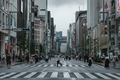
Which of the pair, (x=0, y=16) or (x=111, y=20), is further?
(x=111, y=20)

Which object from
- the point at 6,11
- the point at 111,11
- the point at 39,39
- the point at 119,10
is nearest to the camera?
the point at 6,11

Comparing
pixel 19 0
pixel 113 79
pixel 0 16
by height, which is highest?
pixel 19 0

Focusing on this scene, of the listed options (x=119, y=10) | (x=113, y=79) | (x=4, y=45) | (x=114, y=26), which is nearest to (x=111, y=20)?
(x=114, y=26)

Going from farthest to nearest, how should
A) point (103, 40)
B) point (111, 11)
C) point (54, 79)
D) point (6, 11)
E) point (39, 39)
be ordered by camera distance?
point (39, 39) → point (103, 40) → point (111, 11) → point (6, 11) → point (54, 79)

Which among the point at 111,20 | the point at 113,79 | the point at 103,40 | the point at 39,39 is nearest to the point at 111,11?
the point at 111,20

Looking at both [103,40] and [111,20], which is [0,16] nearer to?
[111,20]

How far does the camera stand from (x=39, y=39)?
199 meters

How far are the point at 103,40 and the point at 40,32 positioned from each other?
97.8 meters

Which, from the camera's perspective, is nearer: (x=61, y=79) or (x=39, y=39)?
(x=61, y=79)

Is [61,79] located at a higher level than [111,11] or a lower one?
lower

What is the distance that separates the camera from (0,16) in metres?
59.2

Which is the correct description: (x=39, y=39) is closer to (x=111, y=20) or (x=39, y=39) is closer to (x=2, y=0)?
(x=111, y=20)

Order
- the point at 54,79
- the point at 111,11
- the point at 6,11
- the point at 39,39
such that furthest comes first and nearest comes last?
the point at 39,39 → the point at 111,11 → the point at 6,11 → the point at 54,79

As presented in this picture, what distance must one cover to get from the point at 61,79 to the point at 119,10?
55464mm
